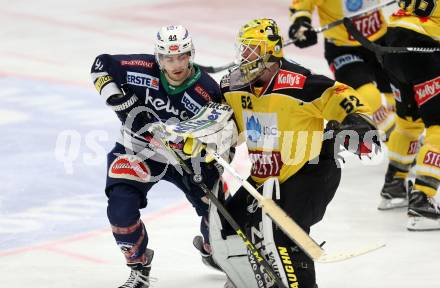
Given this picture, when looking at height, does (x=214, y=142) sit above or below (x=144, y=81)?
below

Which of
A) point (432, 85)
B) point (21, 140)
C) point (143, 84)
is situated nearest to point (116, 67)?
point (143, 84)

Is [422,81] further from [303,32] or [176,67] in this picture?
[176,67]

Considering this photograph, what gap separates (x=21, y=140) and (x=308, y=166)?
352 cm

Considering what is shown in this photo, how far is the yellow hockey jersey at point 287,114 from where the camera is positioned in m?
4.67

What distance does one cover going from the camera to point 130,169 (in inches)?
203

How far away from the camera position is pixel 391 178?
681 cm

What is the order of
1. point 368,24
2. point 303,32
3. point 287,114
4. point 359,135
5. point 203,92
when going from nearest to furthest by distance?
point 359,135 → point 287,114 → point 203,92 → point 303,32 → point 368,24

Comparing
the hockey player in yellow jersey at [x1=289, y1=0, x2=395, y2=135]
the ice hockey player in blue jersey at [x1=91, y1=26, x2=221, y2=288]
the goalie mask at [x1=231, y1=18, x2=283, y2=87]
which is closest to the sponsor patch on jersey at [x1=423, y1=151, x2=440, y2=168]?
the hockey player in yellow jersey at [x1=289, y1=0, x2=395, y2=135]

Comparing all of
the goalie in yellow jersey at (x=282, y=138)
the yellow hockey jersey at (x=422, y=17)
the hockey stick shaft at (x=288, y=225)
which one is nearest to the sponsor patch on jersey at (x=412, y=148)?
the yellow hockey jersey at (x=422, y=17)

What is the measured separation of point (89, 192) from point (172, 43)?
2.13 meters

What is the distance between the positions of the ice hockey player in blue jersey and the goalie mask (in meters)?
0.38

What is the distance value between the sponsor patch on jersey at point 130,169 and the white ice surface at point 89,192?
64 cm

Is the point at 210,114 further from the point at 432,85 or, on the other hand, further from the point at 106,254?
the point at 432,85

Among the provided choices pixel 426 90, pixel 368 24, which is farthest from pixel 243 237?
pixel 368 24
